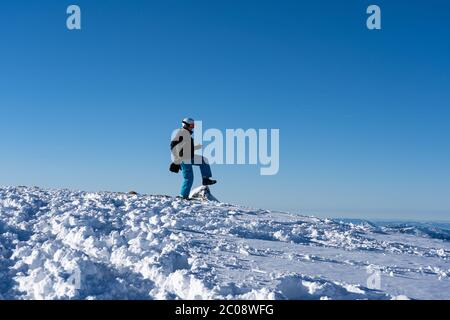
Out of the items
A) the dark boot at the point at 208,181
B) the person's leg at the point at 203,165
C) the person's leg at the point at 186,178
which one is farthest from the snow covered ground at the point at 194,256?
the dark boot at the point at 208,181

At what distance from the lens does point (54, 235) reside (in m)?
8.95

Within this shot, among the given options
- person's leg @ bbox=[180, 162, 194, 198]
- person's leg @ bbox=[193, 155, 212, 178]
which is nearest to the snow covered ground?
person's leg @ bbox=[180, 162, 194, 198]

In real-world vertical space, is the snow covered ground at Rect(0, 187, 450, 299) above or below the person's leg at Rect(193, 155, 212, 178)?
below

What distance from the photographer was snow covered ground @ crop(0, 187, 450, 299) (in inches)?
245

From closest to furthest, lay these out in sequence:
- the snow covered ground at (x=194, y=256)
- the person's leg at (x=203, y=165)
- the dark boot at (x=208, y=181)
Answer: the snow covered ground at (x=194, y=256), the person's leg at (x=203, y=165), the dark boot at (x=208, y=181)

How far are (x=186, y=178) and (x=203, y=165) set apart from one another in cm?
126

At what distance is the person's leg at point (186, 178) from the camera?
1472cm

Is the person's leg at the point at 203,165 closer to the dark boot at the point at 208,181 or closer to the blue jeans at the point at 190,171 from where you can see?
the blue jeans at the point at 190,171

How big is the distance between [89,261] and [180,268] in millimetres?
1456

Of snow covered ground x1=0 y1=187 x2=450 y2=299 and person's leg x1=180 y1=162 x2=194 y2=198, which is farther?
person's leg x1=180 y1=162 x2=194 y2=198

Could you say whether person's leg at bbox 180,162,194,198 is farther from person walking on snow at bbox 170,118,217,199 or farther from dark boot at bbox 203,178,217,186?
dark boot at bbox 203,178,217,186

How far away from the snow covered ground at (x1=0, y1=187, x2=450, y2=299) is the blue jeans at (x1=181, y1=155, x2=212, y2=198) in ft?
6.27
